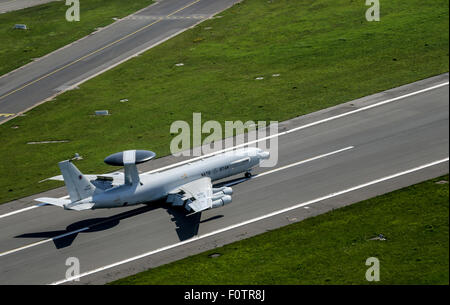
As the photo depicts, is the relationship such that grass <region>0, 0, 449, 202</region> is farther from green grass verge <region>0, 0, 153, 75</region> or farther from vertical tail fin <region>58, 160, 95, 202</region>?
green grass verge <region>0, 0, 153, 75</region>

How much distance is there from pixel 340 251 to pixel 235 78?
56.7 meters

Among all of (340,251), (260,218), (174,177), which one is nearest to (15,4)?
(174,177)

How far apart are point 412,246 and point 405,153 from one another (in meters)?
23.2

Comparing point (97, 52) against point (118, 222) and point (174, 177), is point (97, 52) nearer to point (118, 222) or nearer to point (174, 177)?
point (174, 177)

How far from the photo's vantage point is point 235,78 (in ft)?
398

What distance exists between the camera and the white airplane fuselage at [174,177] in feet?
264

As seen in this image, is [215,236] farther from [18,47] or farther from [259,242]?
[18,47]

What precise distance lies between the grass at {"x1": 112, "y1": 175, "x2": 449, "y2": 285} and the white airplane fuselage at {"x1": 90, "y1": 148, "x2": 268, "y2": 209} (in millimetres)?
11891

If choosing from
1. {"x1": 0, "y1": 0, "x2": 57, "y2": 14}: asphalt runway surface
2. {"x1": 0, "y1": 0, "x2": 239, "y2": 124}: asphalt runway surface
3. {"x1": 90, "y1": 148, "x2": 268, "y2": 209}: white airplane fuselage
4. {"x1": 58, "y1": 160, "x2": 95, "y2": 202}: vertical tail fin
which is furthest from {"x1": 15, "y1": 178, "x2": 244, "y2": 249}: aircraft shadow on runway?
{"x1": 0, "y1": 0, "x2": 57, "y2": 14}: asphalt runway surface

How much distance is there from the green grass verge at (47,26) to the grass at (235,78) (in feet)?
70.4

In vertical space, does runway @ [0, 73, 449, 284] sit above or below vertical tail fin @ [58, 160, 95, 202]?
below

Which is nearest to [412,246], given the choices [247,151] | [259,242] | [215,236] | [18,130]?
[259,242]

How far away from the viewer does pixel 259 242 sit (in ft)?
245

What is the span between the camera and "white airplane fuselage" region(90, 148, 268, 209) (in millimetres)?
80500
